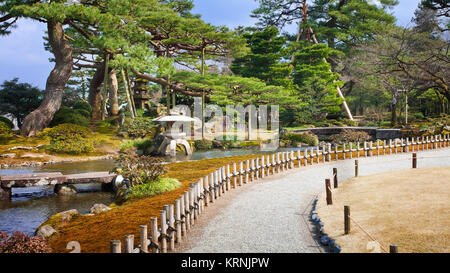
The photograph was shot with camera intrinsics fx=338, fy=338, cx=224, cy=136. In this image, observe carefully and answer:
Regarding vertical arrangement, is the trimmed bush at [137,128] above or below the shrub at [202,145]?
above

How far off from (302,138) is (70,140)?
58.1 ft

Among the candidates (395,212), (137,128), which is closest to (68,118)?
(137,128)

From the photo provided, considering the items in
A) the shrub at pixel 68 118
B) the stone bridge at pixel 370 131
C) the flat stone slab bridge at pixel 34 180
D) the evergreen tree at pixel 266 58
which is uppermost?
the evergreen tree at pixel 266 58

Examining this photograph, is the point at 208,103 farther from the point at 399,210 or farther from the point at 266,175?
the point at 399,210

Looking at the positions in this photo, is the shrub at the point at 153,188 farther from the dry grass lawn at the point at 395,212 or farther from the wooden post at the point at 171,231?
the dry grass lawn at the point at 395,212

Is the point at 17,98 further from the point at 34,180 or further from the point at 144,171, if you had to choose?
the point at 144,171

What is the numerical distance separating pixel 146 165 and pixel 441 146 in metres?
17.2

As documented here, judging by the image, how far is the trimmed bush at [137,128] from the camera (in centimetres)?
2645

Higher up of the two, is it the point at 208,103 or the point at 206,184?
the point at 208,103

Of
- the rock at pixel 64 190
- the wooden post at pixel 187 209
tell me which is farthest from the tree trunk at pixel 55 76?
the wooden post at pixel 187 209

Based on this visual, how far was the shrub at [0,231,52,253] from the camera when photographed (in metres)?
4.83

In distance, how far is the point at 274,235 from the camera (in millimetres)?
6172

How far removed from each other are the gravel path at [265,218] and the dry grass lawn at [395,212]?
0.57 m
